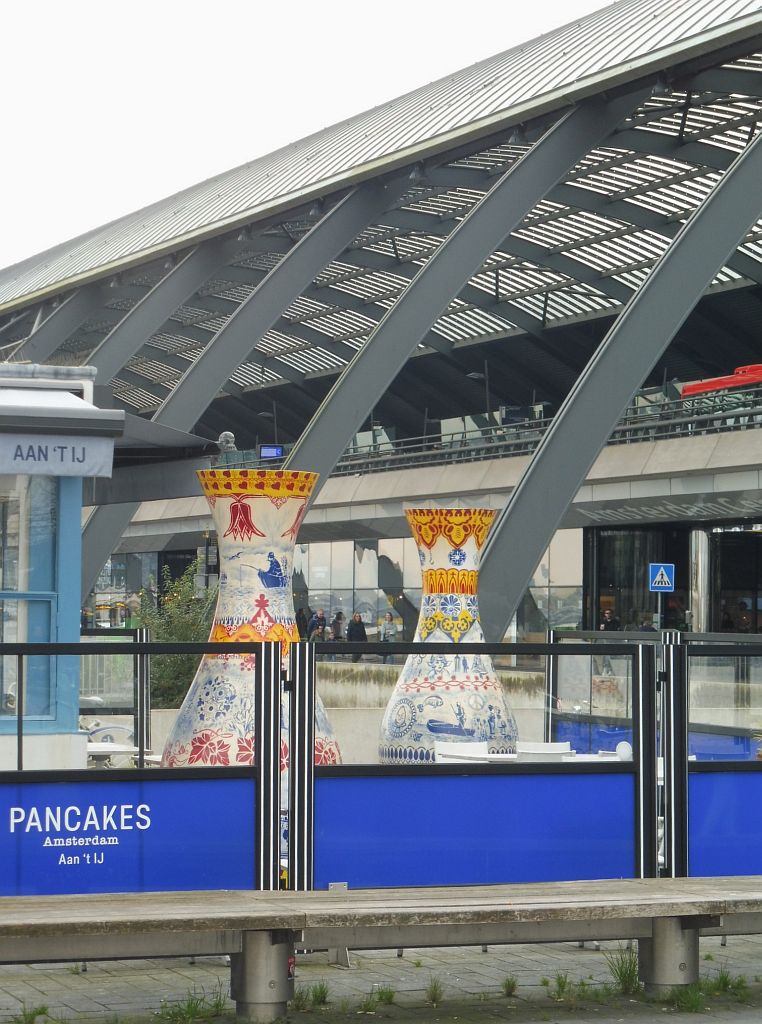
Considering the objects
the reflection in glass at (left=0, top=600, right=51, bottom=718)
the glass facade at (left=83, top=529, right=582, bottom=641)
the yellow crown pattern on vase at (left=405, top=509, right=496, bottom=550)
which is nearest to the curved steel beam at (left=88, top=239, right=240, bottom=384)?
the glass facade at (left=83, top=529, right=582, bottom=641)

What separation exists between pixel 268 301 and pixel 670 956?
65.7ft

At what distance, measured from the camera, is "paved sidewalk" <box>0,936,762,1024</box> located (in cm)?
597

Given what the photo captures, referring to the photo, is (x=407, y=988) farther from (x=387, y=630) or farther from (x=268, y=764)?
(x=387, y=630)

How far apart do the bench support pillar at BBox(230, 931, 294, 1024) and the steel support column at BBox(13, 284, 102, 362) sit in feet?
97.4

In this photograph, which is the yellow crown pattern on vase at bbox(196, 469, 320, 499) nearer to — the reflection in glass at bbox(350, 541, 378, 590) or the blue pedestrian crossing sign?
the blue pedestrian crossing sign

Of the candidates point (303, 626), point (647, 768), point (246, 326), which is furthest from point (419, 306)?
point (303, 626)

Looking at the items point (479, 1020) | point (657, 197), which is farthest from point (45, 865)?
point (657, 197)

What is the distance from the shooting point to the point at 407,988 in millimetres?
6508

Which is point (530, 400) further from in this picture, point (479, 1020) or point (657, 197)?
point (479, 1020)

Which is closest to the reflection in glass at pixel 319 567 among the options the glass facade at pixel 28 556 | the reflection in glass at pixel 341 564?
the reflection in glass at pixel 341 564

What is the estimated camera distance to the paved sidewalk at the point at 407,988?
5.97 meters

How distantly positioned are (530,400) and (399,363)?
88.8 feet

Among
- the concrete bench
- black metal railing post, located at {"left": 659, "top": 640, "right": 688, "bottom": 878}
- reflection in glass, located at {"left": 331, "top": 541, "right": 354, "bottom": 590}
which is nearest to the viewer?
the concrete bench

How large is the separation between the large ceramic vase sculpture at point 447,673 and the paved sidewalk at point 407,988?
1022 millimetres
